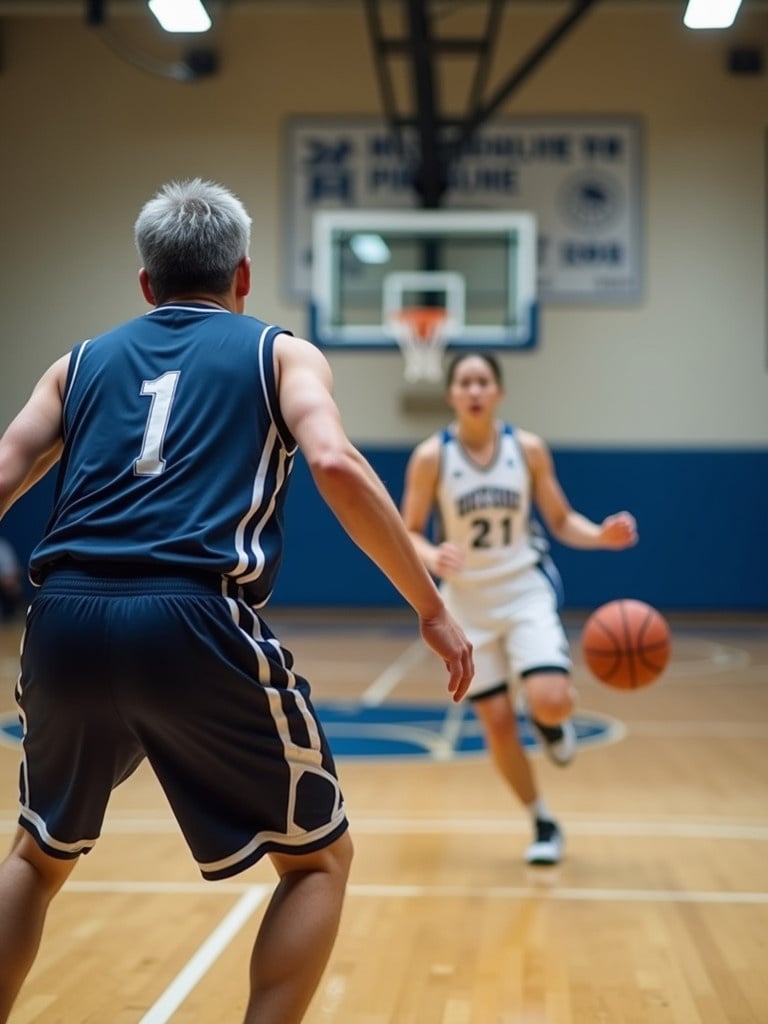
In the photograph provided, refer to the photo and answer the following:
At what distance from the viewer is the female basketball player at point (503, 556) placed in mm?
4797

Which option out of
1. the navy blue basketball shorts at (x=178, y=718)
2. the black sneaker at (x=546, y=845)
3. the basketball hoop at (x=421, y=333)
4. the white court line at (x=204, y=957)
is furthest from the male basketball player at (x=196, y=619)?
the basketball hoop at (x=421, y=333)

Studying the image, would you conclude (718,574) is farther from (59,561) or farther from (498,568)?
(59,561)

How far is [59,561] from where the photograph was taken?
7.49 ft

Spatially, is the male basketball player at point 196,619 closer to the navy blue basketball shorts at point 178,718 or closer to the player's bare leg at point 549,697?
the navy blue basketball shorts at point 178,718

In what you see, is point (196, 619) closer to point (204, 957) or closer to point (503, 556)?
point (204, 957)

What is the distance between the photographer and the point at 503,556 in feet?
16.6

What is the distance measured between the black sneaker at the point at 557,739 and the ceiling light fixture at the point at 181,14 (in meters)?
2.62

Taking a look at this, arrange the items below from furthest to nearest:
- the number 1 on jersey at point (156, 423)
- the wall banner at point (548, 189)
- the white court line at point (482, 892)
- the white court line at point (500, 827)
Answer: the wall banner at point (548, 189)
the white court line at point (500, 827)
the white court line at point (482, 892)
the number 1 on jersey at point (156, 423)

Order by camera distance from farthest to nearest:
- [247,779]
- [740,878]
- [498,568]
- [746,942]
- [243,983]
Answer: [498,568]
[740,878]
[746,942]
[243,983]
[247,779]

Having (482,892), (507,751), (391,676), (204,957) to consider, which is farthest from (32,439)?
(391,676)

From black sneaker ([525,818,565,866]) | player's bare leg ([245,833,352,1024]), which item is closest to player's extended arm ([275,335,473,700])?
player's bare leg ([245,833,352,1024])

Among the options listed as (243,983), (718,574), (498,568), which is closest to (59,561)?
(243,983)

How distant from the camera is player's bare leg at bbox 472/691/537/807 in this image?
4832 mm

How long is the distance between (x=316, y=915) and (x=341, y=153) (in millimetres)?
13917
